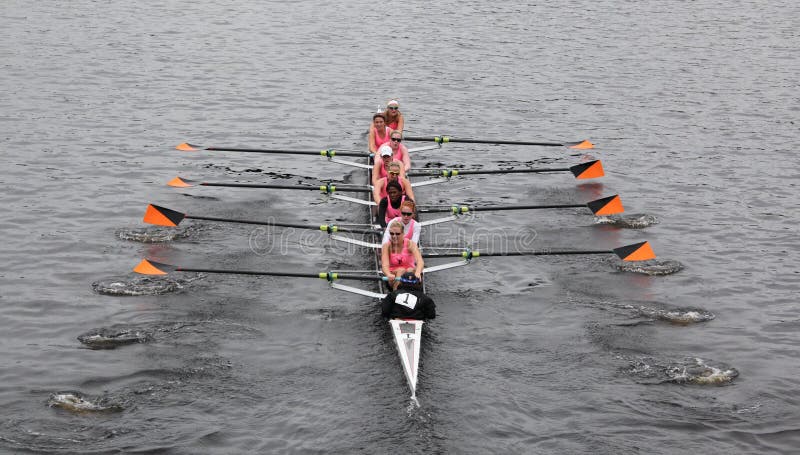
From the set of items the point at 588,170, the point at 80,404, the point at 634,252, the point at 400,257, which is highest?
the point at 588,170

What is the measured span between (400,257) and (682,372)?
5.37 meters

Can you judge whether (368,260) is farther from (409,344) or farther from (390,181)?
(409,344)

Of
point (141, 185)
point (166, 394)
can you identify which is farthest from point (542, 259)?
point (141, 185)

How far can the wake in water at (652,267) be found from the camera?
19.4m

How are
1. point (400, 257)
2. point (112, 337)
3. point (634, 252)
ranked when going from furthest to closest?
1. point (634, 252)
2. point (400, 257)
3. point (112, 337)

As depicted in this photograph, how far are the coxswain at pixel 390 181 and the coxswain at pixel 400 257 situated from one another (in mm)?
1940

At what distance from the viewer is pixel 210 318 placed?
1680 cm

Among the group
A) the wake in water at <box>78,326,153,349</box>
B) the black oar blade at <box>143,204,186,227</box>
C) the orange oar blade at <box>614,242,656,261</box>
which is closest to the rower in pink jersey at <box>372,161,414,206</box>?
the black oar blade at <box>143,204,186,227</box>

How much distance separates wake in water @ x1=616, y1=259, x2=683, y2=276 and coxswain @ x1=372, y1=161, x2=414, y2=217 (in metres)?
4.90

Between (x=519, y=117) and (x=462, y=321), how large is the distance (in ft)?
56.9

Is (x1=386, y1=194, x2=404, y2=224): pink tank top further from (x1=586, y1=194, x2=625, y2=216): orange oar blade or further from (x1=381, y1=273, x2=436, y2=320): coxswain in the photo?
(x1=586, y1=194, x2=625, y2=216): orange oar blade

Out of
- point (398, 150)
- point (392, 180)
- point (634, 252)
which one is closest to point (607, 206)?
point (634, 252)

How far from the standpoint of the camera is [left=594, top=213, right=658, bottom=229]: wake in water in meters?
22.4

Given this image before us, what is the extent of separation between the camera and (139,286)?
1803cm
